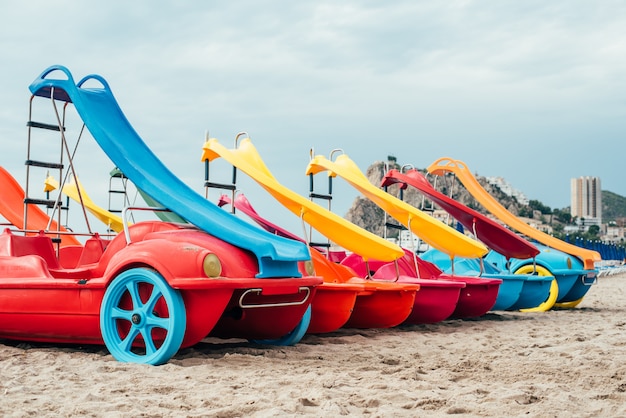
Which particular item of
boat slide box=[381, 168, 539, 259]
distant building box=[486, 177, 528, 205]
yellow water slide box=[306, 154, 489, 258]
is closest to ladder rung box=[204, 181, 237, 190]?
yellow water slide box=[306, 154, 489, 258]

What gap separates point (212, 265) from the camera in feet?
18.3

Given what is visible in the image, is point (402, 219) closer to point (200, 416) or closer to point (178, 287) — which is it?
point (178, 287)

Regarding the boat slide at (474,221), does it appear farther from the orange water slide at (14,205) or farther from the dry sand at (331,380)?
the orange water slide at (14,205)

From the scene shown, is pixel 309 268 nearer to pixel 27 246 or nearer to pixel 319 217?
pixel 319 217

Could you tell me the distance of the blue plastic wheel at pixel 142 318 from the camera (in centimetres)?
553

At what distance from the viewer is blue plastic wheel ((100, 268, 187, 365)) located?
5531mm

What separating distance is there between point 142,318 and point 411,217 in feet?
16.5

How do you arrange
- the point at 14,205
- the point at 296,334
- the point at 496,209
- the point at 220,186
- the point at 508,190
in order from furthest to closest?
1. the point at 508,190
2. the point at 496,209
3. the point at 14,205
4. the point at 220,186
5. the point at 296,334

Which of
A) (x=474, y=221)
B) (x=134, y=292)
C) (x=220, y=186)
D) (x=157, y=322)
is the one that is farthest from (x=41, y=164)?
(x=474, y=221)

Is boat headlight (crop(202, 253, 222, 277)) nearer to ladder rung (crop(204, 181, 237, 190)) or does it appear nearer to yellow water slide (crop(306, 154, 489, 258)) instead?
ladder rung (crop(204, 181, 237, 190))

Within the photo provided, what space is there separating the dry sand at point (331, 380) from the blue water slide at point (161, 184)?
2.67 feet

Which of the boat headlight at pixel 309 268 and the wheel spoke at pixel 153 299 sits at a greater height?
the boat headlight at pixel 309 268

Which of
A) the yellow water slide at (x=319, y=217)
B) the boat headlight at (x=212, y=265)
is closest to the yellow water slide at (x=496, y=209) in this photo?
the yellow water slide at (x=319, y=217)

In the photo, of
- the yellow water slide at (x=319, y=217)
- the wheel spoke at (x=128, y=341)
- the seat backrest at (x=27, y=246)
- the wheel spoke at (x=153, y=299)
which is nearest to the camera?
the wheel spoke at (x=153, y=299)
